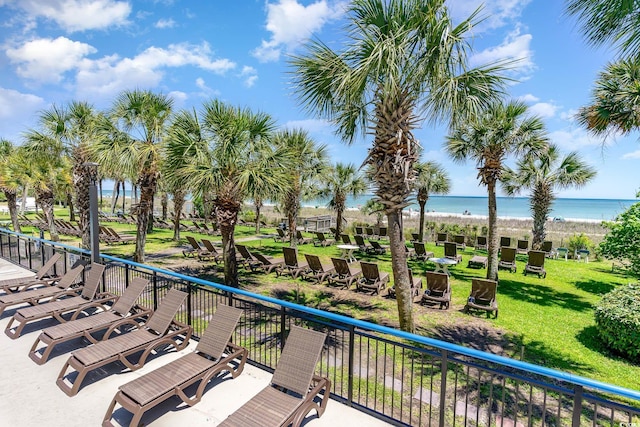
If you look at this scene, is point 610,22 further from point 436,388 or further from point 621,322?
point 436,388

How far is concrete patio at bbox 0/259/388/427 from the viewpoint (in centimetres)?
315

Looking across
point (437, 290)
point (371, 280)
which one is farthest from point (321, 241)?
point (437, 290)

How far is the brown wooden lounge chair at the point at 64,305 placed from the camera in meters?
5.01

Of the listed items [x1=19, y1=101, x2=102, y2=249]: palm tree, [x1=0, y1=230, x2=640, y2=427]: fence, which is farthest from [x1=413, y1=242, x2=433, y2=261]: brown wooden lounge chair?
[x1=19, y1=101, x2=102, y2=249]: palm tree

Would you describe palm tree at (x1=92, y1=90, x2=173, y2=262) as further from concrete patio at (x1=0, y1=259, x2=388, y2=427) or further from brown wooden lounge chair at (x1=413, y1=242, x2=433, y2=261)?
brown wooden lounge chair at (x1=413, y1=242, x2=433, y2=261)

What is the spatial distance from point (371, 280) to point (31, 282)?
8845 millimetres

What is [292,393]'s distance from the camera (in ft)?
11.4

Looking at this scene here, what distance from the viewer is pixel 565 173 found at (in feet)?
55.5

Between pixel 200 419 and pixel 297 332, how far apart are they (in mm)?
1307

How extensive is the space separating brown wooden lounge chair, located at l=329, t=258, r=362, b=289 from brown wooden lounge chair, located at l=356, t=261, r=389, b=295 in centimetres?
33

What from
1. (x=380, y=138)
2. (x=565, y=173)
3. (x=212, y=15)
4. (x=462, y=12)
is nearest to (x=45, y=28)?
(x=212, y=15)

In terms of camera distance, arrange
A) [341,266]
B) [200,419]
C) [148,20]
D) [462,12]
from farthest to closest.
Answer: [148,20] → [341,266] → [462,12] → [200,419]

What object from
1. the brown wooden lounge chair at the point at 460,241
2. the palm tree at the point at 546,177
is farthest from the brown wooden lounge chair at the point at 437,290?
the brown wooden lounge chair at the point at 460,241

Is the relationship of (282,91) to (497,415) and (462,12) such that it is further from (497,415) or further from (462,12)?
(497,415)
